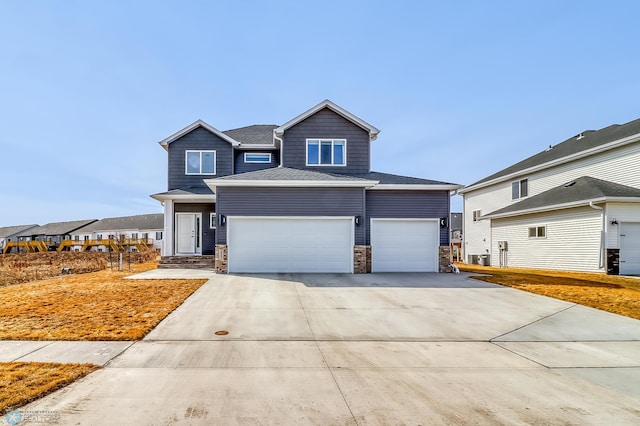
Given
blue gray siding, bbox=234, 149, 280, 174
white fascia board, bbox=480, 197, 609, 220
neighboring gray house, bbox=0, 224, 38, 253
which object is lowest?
neighboring gray house, bbox=0, 224, 38, 253

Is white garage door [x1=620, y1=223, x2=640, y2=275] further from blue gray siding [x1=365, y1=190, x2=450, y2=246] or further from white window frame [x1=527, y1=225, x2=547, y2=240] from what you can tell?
blue gray siding [x1=365, y1=190, x2=450, y2=246]

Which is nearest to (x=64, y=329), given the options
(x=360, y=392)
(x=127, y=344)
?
(x=127, y=344)

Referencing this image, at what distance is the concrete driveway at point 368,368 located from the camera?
3.21 meters

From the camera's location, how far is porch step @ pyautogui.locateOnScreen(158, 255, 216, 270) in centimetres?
1530

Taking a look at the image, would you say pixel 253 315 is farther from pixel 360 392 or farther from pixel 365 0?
pixel 365 0

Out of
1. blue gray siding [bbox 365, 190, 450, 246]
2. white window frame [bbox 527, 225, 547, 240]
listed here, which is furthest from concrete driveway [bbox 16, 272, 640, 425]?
white window frame [bbox 527, 225, 547, 240]

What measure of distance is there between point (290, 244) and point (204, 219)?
19.6 feet

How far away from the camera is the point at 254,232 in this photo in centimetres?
1318

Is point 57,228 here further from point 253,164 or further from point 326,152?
point 326,152

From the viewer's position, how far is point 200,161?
685 inches

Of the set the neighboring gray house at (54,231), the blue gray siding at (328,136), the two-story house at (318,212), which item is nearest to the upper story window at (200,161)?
the two-story house at (318,212)

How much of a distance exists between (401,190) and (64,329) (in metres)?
12.0

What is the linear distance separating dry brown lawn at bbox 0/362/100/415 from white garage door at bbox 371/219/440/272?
451 inches

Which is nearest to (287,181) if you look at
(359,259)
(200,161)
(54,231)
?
(359,259)
